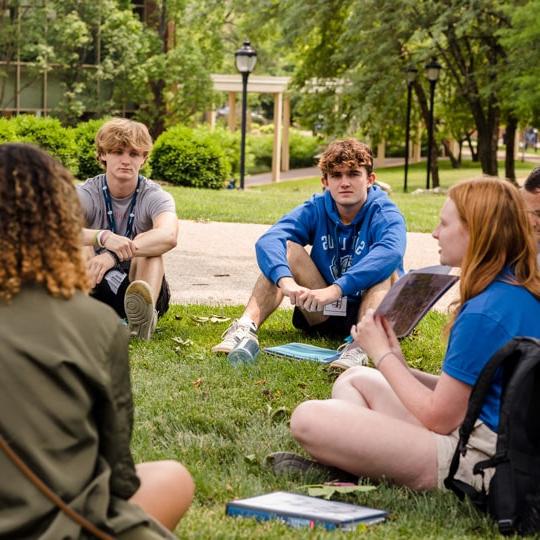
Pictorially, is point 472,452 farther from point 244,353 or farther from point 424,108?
point 424,108

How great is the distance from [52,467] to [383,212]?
444 cm

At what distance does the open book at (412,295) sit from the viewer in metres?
4.04

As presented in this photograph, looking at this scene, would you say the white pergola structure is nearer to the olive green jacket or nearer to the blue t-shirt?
the blue t-shirt

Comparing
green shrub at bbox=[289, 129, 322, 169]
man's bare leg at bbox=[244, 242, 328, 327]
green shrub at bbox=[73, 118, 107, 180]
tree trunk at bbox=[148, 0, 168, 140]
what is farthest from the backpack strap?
green shrub at bbox=[289, 129, 322, 169]

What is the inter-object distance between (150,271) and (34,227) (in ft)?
14.4

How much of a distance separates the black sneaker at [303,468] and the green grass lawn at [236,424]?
0.04 m

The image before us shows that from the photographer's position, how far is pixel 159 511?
116 inches

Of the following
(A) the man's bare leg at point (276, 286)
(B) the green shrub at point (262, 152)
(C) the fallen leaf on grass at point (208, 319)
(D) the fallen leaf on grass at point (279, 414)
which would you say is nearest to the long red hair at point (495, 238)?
(D) the fallen leaf on grass at point (279, 414)

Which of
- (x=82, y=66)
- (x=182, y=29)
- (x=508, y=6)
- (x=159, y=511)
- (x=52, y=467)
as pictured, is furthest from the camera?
(x=182, y=29)

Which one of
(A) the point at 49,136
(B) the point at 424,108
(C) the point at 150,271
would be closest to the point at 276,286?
(C) the point at 150,271

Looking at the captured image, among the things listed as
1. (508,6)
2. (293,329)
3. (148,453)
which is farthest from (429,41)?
(148,453)

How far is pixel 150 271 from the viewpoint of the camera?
6895 mm

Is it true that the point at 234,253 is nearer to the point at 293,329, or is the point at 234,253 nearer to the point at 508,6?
the point at 293,329

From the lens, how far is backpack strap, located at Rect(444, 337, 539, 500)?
135 inches
